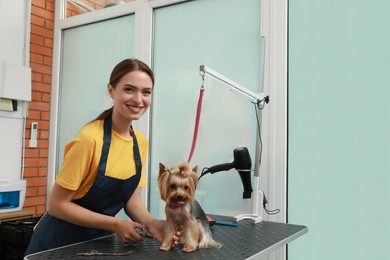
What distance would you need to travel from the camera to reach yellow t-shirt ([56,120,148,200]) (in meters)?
1.33

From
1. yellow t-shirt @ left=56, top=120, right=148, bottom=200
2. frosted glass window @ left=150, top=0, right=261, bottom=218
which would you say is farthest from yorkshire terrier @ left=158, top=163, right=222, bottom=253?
frosted glass window @ left=150, top=0, right=261, bottom=218

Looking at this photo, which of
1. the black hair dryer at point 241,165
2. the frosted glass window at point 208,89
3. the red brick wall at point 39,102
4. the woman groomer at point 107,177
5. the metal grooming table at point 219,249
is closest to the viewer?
the metal grooming table at point 219,249

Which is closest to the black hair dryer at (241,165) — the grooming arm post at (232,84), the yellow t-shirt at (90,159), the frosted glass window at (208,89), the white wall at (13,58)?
the grooming arm post at (232,84)

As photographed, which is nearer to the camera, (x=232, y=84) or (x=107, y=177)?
(x=107, y=177)

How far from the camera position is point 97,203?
1462 mm

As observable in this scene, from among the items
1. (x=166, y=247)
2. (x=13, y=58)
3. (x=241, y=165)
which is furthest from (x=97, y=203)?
(x=13, y=58)

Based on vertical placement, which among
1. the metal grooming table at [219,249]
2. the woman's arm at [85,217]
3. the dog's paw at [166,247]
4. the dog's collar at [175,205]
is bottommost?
the metal grooming table at [219,249]

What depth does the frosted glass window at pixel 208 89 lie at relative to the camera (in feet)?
7.70

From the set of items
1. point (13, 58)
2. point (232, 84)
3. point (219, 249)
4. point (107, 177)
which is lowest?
point (219, 249)

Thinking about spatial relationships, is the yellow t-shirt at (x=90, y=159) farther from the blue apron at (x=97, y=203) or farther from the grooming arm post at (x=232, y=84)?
the grooming arm post at (x=232, y=84)

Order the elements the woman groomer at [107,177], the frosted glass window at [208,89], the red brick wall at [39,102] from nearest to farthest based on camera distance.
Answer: the woman groomer at [107,177]
the frosted glass window at [208,89]
the red brick wall at [39,102]

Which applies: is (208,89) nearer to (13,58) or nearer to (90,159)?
(90,159)

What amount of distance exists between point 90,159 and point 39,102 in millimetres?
2179
